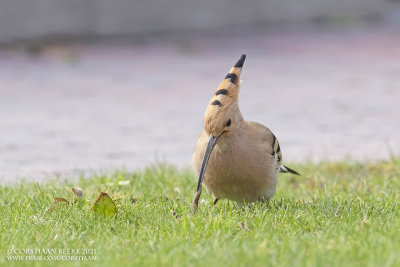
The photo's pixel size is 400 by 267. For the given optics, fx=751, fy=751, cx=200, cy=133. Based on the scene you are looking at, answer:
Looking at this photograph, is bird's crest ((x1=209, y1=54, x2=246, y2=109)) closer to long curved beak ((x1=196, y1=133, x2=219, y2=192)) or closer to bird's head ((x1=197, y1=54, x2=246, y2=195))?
bird's head ((x1=197, y1=54, x2=246, y2=195))

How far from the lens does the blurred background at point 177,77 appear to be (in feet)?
26.2

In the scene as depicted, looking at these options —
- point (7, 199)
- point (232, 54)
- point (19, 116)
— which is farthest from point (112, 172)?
point (232, 54)

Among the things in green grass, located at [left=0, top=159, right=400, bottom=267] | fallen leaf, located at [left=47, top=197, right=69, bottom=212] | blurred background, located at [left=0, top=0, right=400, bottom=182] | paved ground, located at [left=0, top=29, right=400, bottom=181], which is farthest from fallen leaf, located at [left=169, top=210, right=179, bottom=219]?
paved ground, located at [left=0, top=29, right=400, bottom=181]

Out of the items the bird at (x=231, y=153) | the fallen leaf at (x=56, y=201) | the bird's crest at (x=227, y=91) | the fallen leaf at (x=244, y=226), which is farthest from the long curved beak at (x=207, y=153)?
the fallen leaf at (x=56, y=201)

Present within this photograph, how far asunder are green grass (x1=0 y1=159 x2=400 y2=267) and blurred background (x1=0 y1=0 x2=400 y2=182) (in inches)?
63.9

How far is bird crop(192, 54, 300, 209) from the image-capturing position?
4.56 metres

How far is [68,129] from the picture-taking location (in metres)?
8.75

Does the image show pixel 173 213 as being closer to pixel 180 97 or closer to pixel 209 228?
pixel 209 228

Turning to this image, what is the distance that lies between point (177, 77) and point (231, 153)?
7.86 m

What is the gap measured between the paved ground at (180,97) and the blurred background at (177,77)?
2 centimetres

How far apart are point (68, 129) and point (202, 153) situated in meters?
4.29

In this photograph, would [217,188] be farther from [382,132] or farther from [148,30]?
[148,30]

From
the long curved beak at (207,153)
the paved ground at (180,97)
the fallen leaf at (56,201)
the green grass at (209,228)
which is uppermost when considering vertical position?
the paved ground at (180,97)

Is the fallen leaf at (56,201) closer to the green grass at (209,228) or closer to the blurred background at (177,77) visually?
the green grass at (209,228)
